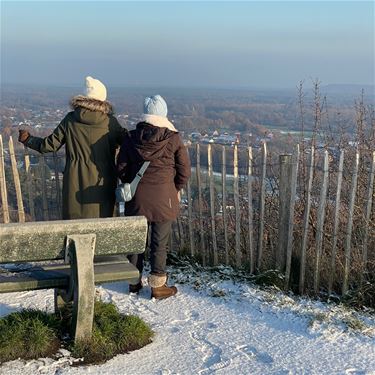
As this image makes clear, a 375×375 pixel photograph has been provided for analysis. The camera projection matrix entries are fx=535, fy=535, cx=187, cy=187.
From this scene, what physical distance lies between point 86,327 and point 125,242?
66cm

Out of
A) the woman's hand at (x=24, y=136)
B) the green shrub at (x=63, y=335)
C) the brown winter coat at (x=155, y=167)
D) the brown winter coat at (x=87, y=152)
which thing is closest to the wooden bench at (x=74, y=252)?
the green shrub at (x=63, y=335)

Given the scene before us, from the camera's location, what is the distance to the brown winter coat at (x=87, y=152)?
480 centimetres

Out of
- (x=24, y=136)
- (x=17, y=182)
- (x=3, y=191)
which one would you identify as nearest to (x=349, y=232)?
(x=24, y=136)

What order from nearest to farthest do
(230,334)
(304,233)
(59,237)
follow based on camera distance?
(59,237), (230,334), (304,233)

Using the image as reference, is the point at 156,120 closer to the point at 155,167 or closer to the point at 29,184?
the point at 155,167

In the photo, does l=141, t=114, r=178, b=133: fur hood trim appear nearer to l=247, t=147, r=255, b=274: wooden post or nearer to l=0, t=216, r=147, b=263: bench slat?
l=0, t=216, r=147, b=263: bench slat

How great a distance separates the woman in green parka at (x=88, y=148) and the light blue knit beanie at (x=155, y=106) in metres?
0.48

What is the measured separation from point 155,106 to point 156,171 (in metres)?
0.57

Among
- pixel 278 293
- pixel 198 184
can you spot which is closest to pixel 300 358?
pixel 278 293

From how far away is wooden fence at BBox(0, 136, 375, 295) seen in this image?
5.09 m

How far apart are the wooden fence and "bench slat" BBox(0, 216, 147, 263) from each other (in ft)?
6.13

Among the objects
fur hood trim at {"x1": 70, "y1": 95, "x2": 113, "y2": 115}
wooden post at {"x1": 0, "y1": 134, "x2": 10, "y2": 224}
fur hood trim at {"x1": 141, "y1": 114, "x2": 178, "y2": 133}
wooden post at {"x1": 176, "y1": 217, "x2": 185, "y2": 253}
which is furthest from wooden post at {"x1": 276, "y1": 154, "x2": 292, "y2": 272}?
wooden post at {"x1": 0, "y1": 134, "x2": 10, "y2": 224}

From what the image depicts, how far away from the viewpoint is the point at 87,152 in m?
4.89

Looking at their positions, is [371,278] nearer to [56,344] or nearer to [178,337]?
[178,337]
